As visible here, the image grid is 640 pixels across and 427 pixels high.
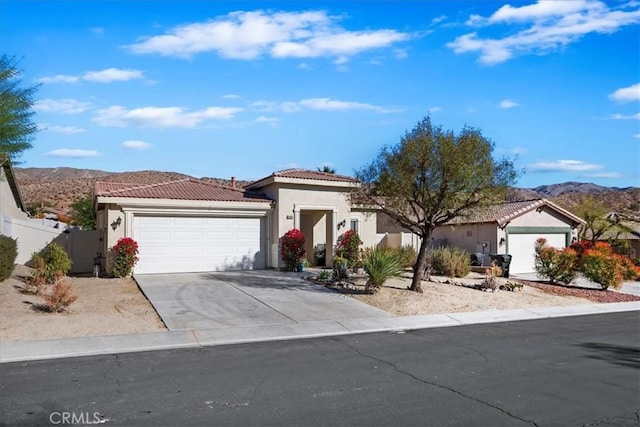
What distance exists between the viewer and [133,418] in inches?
263

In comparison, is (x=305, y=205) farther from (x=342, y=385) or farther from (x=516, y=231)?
(x=342, y=385)

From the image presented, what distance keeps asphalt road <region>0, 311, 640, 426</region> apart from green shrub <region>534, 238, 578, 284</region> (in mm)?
11647

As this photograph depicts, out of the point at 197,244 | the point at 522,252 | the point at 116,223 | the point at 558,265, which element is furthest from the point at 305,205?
the point at 522,252

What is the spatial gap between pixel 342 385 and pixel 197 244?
47.8 feet

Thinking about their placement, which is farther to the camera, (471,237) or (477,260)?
(471,237)

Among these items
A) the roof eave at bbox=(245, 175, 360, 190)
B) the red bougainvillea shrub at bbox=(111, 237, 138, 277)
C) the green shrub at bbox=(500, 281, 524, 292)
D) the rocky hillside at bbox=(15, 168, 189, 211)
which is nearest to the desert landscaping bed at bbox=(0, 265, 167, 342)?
the red bougainvillea shrub at bbox=(111, 237, 138, 277)

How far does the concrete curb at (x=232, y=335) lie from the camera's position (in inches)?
408

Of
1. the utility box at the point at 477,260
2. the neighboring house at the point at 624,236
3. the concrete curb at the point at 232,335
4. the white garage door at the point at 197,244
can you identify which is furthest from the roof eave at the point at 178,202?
the neighboring house at the point at 624,236

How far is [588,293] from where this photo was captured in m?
21.0

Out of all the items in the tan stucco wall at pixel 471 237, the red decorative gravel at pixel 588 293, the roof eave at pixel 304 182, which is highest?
the roof eave at pixel 304 182

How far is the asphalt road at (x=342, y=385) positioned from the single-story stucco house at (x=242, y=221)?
28.5 ft

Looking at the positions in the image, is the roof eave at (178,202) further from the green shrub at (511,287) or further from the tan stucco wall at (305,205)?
the green shrub at (511,287)

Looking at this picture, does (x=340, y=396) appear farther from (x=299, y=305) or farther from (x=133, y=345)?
(x=299, y=305)

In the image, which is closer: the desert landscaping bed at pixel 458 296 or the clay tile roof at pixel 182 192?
the desert landscaping bed at pixel 458 296
